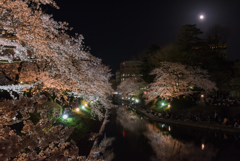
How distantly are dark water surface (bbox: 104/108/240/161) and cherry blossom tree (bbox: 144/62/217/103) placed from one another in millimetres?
8848

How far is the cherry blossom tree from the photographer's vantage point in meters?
24.8

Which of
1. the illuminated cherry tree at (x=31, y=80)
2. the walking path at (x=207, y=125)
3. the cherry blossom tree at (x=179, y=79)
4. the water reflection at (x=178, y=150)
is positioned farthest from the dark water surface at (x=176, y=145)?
the cherry blossom tree at (x=179, y=79)

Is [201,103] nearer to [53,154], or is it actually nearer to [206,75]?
[206,75]

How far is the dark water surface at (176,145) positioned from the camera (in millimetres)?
11180

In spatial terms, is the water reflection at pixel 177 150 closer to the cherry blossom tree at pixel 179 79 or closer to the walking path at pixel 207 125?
the walking path at pixel 207 125

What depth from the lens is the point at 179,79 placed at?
25578 mm

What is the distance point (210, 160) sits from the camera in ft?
34.5

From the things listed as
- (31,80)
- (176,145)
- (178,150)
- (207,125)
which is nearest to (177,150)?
(178,150)

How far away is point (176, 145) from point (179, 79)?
13.9 meters

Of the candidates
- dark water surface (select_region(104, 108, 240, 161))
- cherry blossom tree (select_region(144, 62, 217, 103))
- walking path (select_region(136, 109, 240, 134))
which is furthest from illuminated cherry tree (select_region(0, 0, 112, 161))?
cherry blossom tree (select_region(144, 62, 217, 103))

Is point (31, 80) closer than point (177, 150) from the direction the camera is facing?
No

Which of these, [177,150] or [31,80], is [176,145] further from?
[31,80]

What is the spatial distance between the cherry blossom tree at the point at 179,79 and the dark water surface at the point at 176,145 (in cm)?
885

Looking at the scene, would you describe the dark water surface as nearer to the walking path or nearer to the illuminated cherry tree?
the walking path
